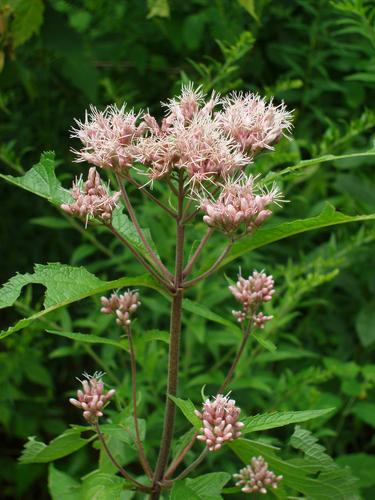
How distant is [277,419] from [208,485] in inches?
10.2

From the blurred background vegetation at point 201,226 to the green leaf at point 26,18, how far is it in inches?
3.2

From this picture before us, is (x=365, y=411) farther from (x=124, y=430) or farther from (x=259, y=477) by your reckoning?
(x=124, y=430)

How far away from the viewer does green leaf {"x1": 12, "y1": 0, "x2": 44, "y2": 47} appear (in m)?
1.96

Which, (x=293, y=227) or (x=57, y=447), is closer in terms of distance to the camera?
(x=293, y=227)

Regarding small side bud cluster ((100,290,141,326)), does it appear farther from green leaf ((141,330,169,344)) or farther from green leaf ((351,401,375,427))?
green leaf ((351,401,375,427))

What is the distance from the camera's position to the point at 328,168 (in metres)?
2.95

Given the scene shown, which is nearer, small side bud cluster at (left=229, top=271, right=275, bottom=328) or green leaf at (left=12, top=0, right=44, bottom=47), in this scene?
small side bud cluster at (left=229, top=271, right=275, bottom=328)

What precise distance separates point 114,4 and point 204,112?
1687 millimetres

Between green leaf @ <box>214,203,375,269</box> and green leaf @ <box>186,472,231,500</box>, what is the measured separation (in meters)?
0.39

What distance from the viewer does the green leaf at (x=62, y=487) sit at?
1.68 metres

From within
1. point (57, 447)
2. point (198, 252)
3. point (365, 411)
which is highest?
point (365, 411)

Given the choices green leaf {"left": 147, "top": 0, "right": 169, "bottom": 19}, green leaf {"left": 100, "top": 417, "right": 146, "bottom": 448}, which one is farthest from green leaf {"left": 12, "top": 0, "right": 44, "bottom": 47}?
green leaf {"left": 100, "top": 417, "right": 146, "bottom": 448}

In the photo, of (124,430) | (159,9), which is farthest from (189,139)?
(159,9)

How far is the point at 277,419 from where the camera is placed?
126 cm
